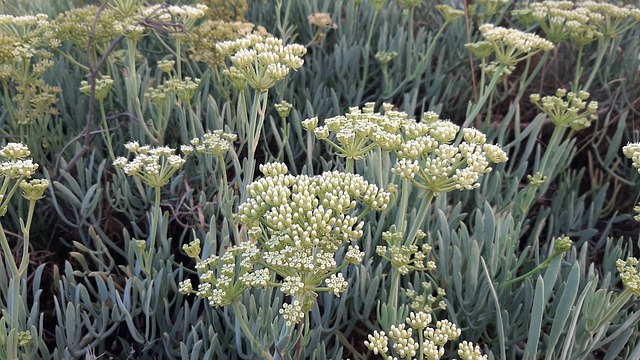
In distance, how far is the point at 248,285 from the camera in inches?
50.7

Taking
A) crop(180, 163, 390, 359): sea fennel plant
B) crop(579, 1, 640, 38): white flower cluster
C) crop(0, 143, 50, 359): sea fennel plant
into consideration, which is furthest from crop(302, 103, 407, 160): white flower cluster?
crop(579, 1, 640, 38): white flower cluster

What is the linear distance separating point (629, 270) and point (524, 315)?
410 mm

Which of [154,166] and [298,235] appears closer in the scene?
[298,235]

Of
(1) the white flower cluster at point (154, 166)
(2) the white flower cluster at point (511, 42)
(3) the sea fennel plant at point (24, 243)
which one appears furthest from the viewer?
(2) the white flower cluster at point (511, 42)

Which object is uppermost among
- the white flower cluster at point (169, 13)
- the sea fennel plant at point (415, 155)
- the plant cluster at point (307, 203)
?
the white flower cluster at point (169, 13)

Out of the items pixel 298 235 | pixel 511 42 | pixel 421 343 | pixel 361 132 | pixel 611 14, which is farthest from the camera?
pixel 611 14

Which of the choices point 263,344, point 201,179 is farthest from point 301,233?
point 201,179

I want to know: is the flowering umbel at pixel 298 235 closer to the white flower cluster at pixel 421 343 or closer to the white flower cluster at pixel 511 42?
the white flower cluster at pixel 421 343

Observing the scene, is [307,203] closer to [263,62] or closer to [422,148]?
[422,148]

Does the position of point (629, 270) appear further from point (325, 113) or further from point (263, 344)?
point (325, 113)

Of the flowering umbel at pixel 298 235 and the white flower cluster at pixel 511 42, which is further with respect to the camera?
the white flower cluster at pixel 511 42

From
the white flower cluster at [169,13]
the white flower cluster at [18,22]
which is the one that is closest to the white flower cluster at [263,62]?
the white flower cluster at [169,13]

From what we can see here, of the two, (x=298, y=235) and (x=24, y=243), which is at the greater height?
(x=298, y=235)

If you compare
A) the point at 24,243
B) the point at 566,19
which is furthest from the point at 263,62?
the point at 566,19
